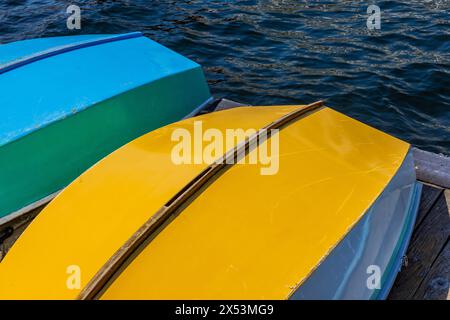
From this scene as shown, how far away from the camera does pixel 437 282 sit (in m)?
2.90

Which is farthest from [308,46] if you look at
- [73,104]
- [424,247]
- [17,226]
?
[17,226]

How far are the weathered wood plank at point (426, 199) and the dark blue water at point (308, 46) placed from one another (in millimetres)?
2043

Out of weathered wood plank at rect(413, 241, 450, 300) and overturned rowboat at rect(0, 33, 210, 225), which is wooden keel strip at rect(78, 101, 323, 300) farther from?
overturned rowboat at rect(0, 33, 210, 225)

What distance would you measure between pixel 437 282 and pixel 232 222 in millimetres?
1230

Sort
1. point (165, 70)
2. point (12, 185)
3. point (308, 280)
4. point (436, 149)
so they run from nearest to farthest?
point (308, 280) < point (12, 185) < point (165, 70) < point (436, 149)

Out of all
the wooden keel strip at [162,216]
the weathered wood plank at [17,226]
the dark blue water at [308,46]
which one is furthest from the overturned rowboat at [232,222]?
the dark blue water at [308,46]

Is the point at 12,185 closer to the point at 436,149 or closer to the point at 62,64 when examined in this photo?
the point at 62,64

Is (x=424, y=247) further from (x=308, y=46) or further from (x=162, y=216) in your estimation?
(x=308, y=46)

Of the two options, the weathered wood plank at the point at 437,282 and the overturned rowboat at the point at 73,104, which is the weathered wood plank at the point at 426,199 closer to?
the weathered wood plank at the point at 437,282

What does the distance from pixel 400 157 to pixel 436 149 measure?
2.61 meters

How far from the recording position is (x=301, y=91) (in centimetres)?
651

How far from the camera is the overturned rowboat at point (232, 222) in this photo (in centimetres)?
225
